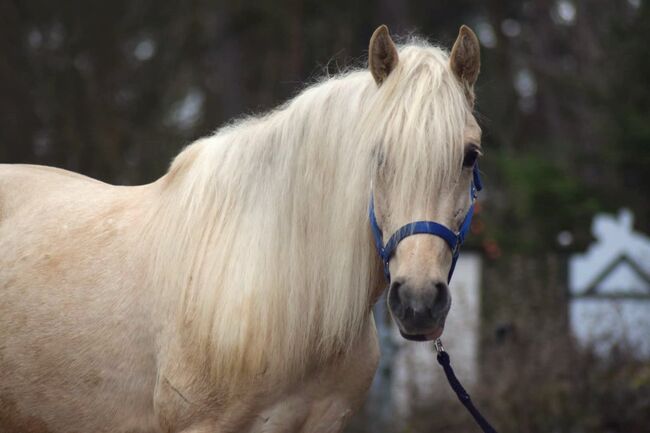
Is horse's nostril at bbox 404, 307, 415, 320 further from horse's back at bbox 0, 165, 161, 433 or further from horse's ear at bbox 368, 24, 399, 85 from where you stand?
horse's back at bbox 0, 165, 161, 433

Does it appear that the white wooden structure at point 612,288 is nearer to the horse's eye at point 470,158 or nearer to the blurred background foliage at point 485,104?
the blurred background foliage at point 485,104

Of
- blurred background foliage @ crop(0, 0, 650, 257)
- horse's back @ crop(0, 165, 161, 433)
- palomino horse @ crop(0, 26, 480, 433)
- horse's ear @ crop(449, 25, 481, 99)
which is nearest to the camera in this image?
palomino horse @ crop(0, 26, 480, 433)

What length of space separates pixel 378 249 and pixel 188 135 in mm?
11778

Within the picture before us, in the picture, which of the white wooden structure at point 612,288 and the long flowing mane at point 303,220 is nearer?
the long flowing mane at point 303,220

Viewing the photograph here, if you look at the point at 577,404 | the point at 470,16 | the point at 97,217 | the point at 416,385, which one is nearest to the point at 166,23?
the point at 470,16

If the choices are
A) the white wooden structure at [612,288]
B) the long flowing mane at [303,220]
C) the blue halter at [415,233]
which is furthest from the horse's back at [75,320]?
the white wooden structure at [612,288]

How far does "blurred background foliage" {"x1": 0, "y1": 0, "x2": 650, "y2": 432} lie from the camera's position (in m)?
8.02

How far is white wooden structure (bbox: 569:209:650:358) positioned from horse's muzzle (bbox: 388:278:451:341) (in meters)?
5.53

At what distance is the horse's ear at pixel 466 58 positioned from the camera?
3.24 metres

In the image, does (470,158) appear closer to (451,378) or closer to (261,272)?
(261,272)

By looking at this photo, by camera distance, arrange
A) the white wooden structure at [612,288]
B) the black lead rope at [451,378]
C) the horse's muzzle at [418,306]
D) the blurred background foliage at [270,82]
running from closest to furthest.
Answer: the horse's muzzle at [418,306], the black lead rope at [451,378], the white wooden structure at [612,288], the blurred background foliage at [270,82]

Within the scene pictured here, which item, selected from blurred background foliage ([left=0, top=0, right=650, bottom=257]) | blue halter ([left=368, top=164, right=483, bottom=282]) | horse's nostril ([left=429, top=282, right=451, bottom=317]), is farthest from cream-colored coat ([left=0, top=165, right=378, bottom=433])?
blurred background foliage ([left=0, top=0, right=650, bottom=257])

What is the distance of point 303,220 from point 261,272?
24 cm

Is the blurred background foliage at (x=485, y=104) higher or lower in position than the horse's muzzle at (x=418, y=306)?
higher
